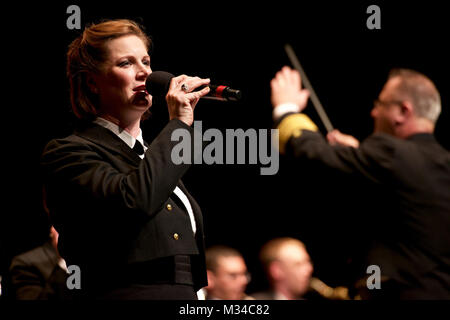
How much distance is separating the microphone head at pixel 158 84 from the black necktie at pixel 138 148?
0.16 metres

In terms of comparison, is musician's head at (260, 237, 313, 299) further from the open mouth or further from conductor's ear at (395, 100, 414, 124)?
the open mouth

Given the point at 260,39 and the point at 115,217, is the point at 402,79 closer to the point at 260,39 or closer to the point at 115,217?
the point at 115,217

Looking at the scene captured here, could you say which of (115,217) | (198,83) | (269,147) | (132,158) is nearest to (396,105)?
(269,147)

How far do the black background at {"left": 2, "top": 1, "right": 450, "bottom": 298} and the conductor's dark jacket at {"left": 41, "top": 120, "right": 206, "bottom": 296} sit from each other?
210cm

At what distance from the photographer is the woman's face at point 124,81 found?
189 cm

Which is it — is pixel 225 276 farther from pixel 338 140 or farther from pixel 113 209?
pixel 113 209

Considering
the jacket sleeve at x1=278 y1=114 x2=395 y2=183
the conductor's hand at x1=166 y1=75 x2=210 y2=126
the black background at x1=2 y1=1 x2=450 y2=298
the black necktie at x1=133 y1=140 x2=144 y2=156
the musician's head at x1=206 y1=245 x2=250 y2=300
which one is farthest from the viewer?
the musician's head at x1=206 y1=245 x2=250 y2=300

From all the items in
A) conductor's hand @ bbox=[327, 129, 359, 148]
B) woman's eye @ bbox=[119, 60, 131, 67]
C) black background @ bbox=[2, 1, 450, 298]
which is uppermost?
black background @ bbox=[2, 1, 450, 298]

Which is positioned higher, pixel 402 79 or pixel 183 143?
pixel 402 79

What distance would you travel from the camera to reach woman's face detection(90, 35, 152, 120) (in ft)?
6.21

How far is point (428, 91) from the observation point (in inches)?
89.0

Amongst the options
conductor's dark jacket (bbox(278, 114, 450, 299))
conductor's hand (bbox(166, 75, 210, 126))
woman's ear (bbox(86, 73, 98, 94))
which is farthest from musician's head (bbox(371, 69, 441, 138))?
woman's ear (bbox(86, 73, 98, 94))

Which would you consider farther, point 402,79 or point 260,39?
point 260,39

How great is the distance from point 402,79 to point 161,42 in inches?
82.6
